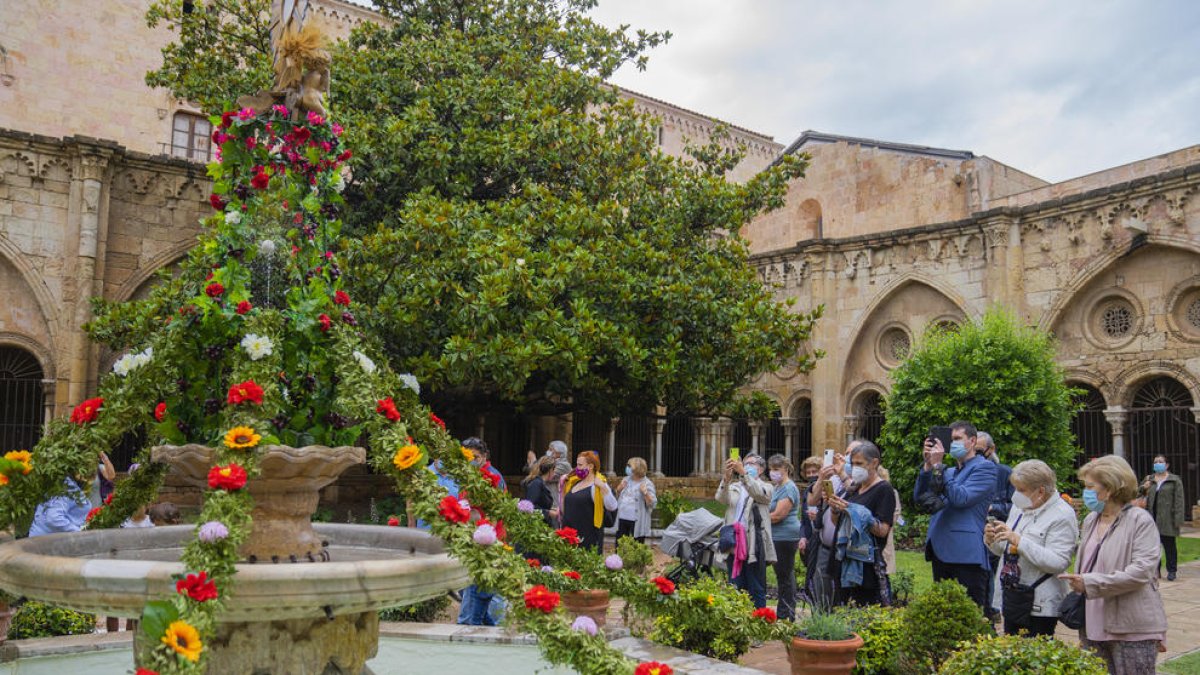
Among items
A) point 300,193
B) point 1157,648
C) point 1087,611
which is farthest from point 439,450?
point 1157,648

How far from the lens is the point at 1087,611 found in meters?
4.88

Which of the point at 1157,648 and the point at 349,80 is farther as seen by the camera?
the point at 349,80

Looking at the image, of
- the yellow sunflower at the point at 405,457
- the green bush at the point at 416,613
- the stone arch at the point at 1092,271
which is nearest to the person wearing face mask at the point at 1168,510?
the stone arch at the point at 1092,271

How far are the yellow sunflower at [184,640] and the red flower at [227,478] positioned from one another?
1.98 ft

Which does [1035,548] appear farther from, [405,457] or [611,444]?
[611,444]

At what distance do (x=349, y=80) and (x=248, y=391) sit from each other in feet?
38.7

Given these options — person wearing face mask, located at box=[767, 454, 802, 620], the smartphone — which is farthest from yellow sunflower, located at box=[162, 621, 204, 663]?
person wearing face mask, located at box=[767, 454, 802, 620]

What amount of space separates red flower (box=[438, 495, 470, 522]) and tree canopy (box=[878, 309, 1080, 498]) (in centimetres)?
1235

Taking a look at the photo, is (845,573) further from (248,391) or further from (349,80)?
(349,80)

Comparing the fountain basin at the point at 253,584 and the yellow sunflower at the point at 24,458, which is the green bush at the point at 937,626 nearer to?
the fountain basin at the point at 253,584

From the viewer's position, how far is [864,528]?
697 centimetres

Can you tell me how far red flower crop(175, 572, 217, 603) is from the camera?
3389 mm

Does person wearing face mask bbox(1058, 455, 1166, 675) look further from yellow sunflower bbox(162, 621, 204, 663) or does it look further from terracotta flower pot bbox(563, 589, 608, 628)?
yellow sunflower bbox(162, 621, 204, 663)

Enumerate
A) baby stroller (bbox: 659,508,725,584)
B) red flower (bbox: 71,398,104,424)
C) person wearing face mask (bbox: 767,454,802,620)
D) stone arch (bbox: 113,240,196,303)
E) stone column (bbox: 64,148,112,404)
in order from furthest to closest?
stone arch (bbox: 113,240,196,303), stone column (bbox: 64,148,112,404), baby stroller (bbox: 659,508,725,584), person wearing face mask (bbox: 767,454,802,620), red flower (bbox: 71,398,104,424)
